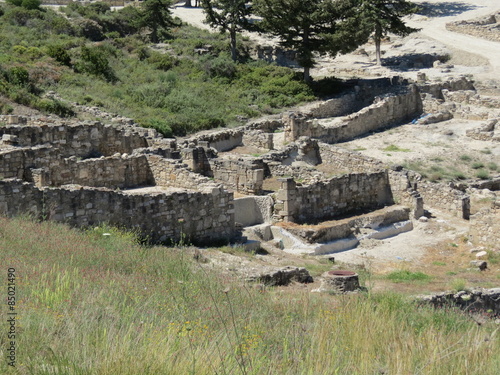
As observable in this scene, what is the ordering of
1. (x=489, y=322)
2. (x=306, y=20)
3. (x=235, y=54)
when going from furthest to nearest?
1. (x=235, y=54)
2. (x=306, y=20)
3. (x=489, y=322)

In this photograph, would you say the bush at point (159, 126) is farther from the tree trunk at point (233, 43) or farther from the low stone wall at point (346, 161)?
the tree trunk at point (233, 43)

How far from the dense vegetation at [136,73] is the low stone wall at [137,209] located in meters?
10.4

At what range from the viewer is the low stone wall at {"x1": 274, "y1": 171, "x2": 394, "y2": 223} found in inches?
860

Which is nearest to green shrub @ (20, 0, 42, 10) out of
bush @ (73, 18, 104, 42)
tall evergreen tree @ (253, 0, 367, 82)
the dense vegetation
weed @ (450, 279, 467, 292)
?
the dense vegetation

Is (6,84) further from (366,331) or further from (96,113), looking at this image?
(366,331)

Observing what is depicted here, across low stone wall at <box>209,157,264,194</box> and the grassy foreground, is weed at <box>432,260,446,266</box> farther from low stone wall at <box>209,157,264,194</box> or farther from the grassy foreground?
the grassy foreground

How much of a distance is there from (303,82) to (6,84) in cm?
1535

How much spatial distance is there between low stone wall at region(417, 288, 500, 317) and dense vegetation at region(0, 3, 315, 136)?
620 inches

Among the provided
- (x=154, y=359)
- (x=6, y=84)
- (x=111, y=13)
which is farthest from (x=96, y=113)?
(x=111, y=13)

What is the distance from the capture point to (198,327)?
938 cm

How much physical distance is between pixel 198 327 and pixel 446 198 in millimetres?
17061

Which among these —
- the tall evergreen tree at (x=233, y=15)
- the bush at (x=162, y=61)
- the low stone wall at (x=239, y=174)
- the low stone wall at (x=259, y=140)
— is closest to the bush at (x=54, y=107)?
the low stone wall at (x=259, y=140)

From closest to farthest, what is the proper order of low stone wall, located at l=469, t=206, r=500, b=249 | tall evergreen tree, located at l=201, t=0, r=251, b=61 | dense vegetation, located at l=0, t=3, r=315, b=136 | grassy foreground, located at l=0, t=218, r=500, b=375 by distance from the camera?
grassy foreground, located at l=0, t=218, r=500, b=375, low stone wall, located at l=469, t=206, r=500, b=249, dense vegetation, located at l=0, t=3, r=315, b=136, tall evergreen tree, located at l=201, t=0, r=251, b=61

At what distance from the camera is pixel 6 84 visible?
96.0ft
